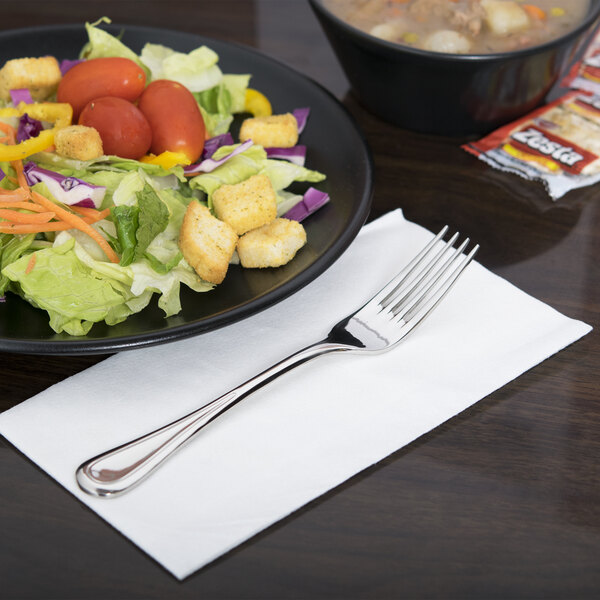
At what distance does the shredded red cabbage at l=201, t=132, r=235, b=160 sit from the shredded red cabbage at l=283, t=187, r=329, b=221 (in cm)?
24

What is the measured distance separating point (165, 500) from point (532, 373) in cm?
58

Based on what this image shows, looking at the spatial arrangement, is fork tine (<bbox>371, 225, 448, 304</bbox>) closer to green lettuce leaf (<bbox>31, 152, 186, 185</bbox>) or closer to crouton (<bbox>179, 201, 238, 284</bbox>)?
crouton (<bbox>179, 201, 238, 284</bbox>)

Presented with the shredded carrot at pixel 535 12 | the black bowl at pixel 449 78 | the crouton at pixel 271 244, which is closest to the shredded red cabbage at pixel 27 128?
the crouton at pixel 271 244

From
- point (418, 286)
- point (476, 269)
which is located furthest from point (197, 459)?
point (476, 269)

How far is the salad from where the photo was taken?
1196 millimetres

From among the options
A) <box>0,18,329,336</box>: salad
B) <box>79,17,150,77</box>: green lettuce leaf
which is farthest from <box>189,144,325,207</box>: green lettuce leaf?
<box>79,17,150,77</box>: green lettuce leaf

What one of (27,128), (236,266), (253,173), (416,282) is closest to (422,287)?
(416,282)

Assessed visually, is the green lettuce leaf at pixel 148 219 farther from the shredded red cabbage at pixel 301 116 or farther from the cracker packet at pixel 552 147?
the cracker packet at pixel 552 147

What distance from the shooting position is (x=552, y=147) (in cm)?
167

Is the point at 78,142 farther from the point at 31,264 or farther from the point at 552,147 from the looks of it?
the point at 552,147

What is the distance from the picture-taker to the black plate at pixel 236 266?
1.07 m

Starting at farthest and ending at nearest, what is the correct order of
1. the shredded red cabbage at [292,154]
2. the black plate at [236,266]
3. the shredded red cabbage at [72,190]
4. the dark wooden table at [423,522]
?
the shredded red cabbage at [292,154] → the shredded red cabbage at [72,190] → the black plate at [236,266] → the dark wooden table at [423,522]

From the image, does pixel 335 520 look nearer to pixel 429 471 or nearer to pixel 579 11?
pixel 429 471

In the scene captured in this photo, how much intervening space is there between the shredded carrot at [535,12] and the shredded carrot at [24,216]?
111 centimetres
